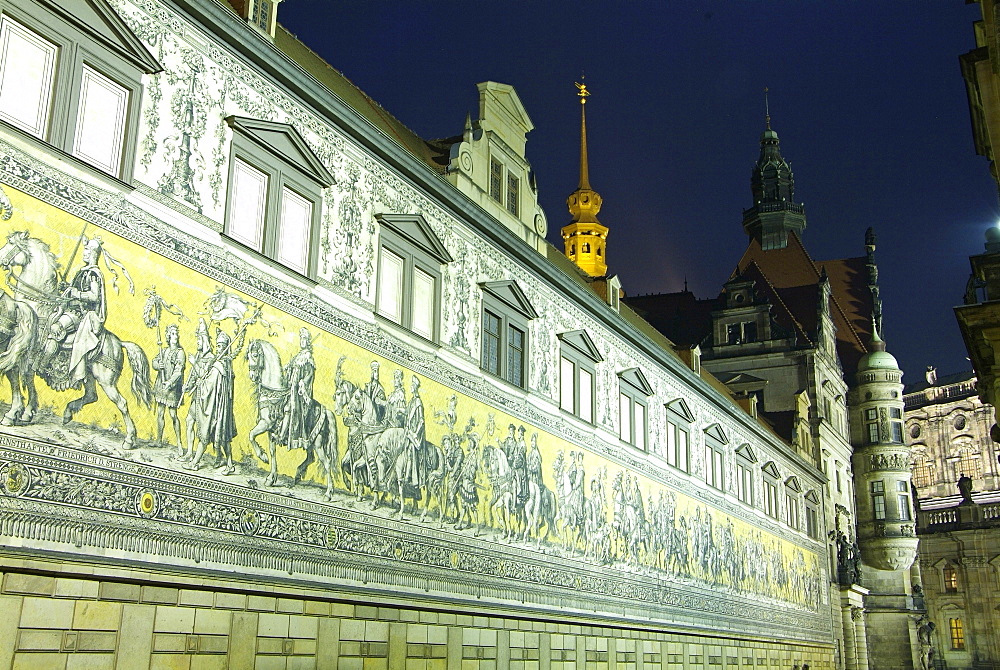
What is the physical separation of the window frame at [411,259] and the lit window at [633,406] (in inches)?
304

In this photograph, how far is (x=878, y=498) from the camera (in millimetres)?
45344

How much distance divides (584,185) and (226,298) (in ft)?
109

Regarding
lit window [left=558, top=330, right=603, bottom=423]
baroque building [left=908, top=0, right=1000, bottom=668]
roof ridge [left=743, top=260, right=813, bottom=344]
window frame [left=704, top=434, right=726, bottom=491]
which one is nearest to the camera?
baroque building [left=908, top=0, right=1000, bottom=668]

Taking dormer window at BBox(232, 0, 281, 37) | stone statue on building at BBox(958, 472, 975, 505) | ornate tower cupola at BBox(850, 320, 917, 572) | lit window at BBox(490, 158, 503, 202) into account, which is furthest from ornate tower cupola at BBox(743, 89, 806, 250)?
dormer window at BBox(232, 0, 281, 37)

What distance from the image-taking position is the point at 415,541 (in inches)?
544

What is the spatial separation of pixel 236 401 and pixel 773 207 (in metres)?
48.9

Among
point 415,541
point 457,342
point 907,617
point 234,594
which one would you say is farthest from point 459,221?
point 907,617

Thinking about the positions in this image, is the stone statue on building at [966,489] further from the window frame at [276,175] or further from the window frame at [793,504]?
the window frame at [276,175]

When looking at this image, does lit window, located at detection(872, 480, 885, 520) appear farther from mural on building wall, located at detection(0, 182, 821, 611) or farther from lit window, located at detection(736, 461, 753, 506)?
mural on building wall, located at detection(0, 182, 821, 611)

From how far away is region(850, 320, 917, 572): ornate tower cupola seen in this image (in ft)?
145

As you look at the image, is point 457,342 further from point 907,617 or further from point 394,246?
point 907,617

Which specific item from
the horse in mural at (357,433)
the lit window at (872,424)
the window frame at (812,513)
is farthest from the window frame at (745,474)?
the horse in mural at (357,433)

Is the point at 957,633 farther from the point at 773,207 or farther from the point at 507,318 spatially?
the point at 507,318

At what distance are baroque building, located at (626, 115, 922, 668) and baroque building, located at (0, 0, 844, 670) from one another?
16975mm
